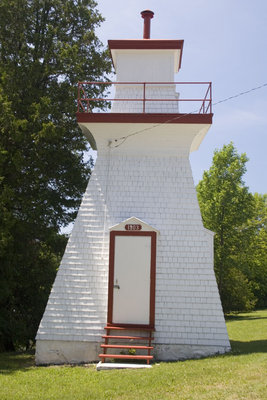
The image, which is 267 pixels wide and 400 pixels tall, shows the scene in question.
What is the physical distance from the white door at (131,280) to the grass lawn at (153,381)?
134cm

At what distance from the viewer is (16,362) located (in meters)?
10.3

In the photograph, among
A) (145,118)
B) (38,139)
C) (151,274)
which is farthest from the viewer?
(38,139)

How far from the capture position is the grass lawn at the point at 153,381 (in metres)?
6.61

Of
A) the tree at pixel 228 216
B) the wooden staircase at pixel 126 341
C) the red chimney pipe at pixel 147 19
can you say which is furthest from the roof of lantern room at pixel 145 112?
the tree at pixel 228 216

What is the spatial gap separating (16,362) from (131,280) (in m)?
3.48

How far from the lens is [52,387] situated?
743 cm

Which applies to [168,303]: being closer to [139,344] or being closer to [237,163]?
[139,344]

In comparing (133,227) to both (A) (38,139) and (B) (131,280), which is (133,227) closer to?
(B) (131,280)

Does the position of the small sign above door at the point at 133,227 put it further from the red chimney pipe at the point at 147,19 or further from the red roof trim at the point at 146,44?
the red chimney pipe at the point at 147,19

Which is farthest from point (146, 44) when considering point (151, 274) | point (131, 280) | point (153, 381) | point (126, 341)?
point (153, 381)

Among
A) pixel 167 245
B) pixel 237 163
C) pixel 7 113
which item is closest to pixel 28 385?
pixel 167 245

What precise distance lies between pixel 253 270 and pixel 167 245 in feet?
79.6

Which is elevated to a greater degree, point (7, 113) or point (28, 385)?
point (7, 113)

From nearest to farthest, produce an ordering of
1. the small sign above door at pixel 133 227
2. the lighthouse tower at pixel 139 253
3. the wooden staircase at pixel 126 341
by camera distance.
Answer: the wooden staircase at pixel 126 341, the lighthouse tower at pixel 139 253, the small sign above door at pixel 133 227
